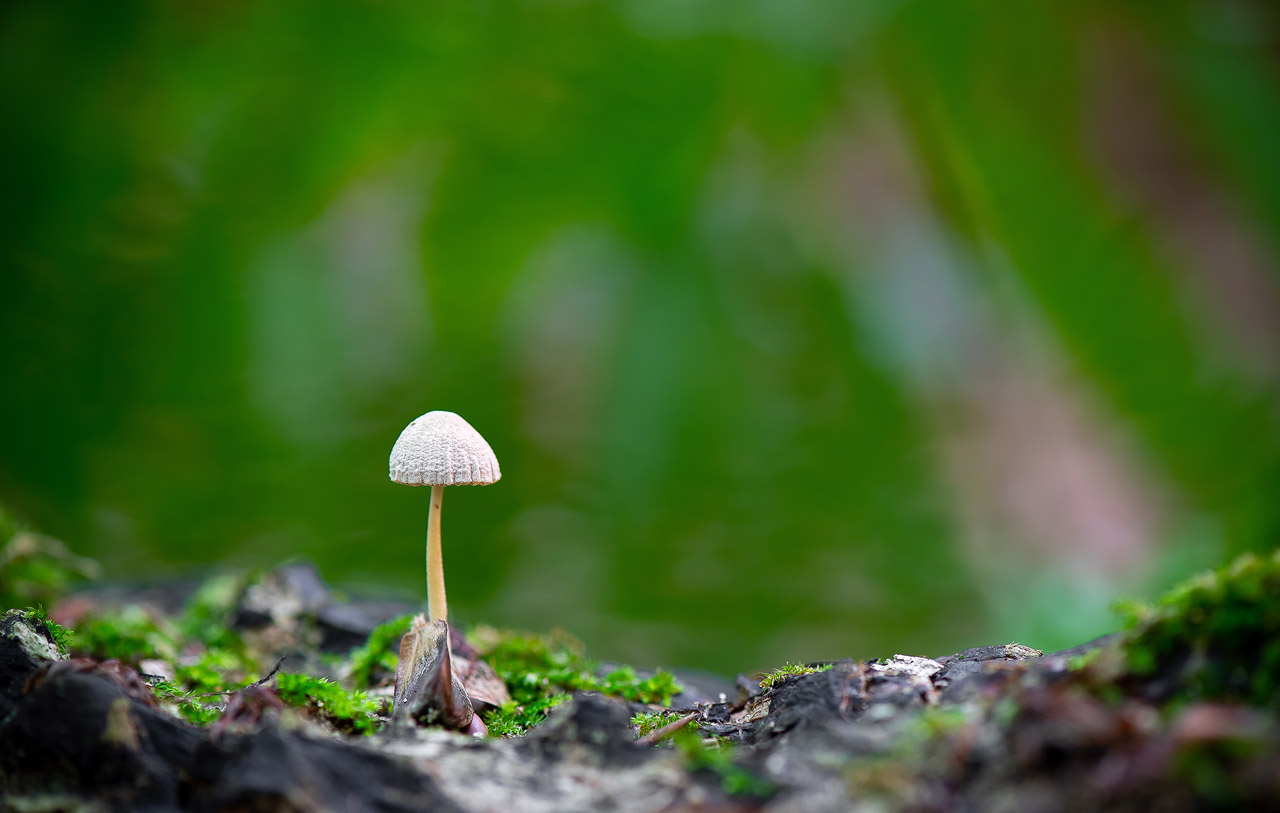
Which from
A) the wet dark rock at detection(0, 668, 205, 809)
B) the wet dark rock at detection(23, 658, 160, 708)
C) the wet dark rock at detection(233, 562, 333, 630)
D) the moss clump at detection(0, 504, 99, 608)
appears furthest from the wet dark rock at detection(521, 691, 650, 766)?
the moss clump at detection(0, 504, 99, 608)

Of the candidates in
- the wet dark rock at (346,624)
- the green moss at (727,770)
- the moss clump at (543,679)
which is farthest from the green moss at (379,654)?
the green moss at (727,770)

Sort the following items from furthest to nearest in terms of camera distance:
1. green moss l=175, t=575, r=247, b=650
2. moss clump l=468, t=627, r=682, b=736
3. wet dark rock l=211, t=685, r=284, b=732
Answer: green moss l=175, t=575, r=247, b=650
moss clump l=468, t=627, r=682, b=736
wet dark rock l=211, t=685, r=284, b=732

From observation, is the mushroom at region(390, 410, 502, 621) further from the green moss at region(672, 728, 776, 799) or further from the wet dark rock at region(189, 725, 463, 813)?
the green moss at region(672, 728, 776, 799)

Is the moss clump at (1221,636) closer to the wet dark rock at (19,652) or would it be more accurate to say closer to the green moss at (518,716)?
the green moss at (518,716)

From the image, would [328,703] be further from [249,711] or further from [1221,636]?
[1221,636]

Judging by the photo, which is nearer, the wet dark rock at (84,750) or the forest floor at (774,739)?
the forest floor at (774,739)

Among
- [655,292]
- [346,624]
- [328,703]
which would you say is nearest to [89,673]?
[328,703]
